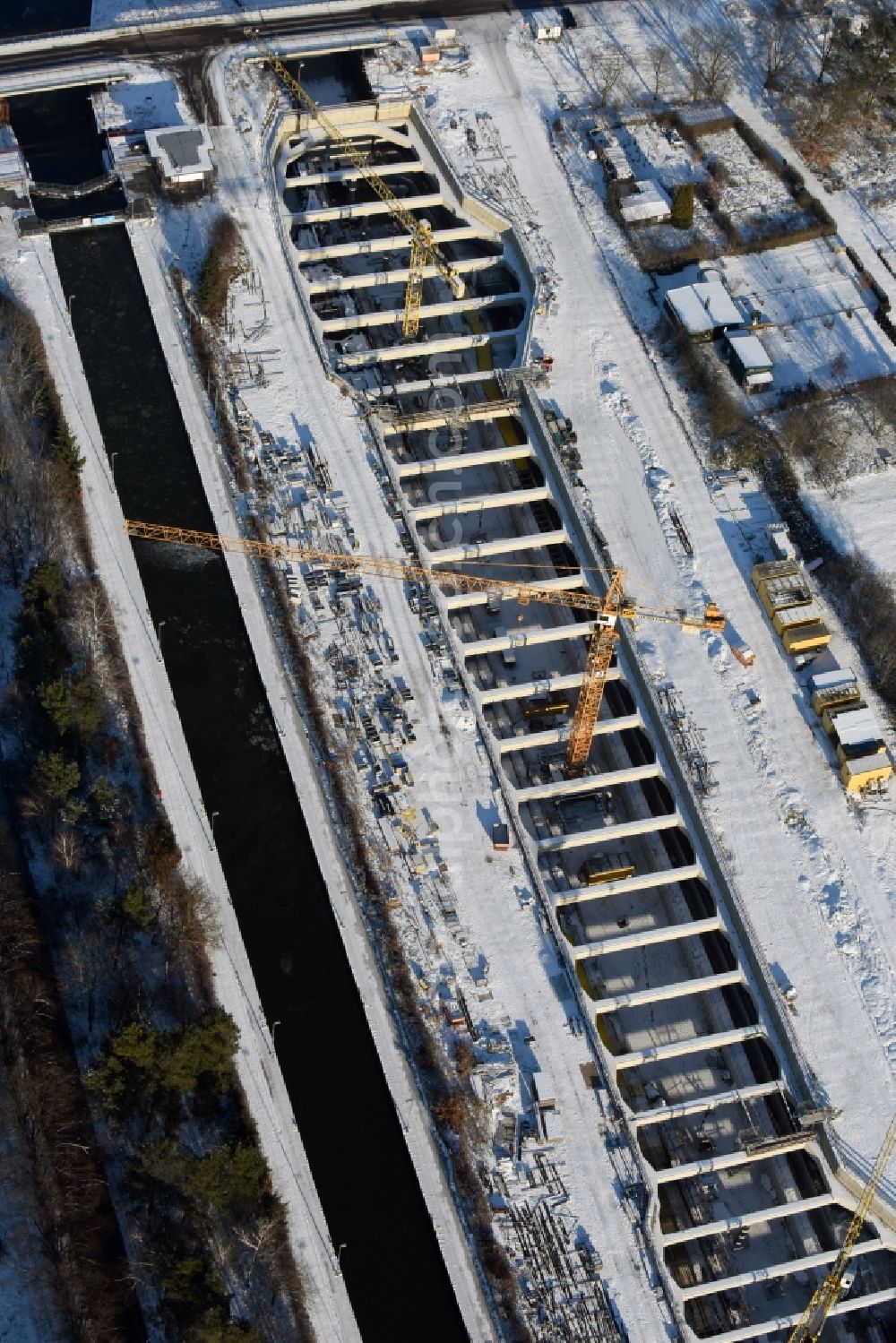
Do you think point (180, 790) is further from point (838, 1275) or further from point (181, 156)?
point (181, 156)

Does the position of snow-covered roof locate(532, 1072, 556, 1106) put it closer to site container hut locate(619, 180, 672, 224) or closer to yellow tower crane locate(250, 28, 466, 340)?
yellow tower crane locate(250, 28, 466, 340)

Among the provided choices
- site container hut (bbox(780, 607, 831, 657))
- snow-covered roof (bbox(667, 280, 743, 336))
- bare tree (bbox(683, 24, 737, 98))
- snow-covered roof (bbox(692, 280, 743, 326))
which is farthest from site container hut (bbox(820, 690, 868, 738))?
bare tree (bbox(683, 24, 737, 98))

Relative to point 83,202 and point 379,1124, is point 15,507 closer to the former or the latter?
point 83,202

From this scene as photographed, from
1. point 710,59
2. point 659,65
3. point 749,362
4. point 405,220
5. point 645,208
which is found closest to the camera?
point 749,362

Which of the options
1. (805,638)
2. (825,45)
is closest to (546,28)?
(825,45)

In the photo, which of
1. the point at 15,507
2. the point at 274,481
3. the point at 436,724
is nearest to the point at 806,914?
the point at 436,724

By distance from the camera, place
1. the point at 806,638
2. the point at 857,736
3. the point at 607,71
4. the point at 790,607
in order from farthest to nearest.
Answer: the point at 607,71, the point at 790,607, the point at 806,638, the point at 857,736
